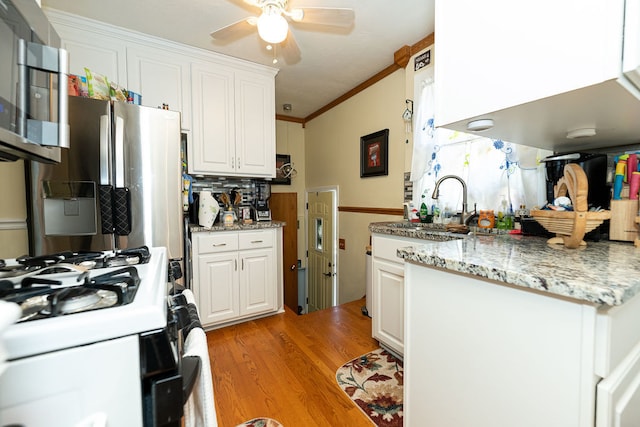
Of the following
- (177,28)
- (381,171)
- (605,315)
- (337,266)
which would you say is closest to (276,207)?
(337,266)

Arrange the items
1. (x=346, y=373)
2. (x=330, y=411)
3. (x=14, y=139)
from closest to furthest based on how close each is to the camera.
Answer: (x=14, y=139) < (x=330, y=411) < (x=346, y=373)

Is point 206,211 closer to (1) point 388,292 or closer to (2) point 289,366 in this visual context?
(2) point 289,366

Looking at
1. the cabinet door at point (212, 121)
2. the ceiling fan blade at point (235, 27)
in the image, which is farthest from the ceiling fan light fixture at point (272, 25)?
the cabinet door at point (212, 121)

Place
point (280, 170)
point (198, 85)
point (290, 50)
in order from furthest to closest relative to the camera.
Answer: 1. point (280, 170)
2. point (198, 85)
3. point (290, 50)

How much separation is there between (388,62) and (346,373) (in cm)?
273

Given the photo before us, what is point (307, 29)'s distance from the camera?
212 cm

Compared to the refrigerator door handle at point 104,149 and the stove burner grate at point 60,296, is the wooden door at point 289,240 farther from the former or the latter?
the stove burner grate at point 60,296

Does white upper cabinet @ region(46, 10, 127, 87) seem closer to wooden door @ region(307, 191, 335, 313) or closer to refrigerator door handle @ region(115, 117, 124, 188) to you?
refrigerator door handle @ region(115, 117, 124, 188)

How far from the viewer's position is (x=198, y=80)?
8.21 ft

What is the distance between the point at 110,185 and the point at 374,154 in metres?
2.35

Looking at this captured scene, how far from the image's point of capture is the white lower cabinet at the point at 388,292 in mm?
1741

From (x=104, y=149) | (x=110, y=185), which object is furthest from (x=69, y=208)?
(x=104, y=149)

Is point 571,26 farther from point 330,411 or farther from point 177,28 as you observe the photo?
point 177,28

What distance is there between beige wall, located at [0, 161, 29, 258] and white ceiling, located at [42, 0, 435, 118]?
1293 millimetres
